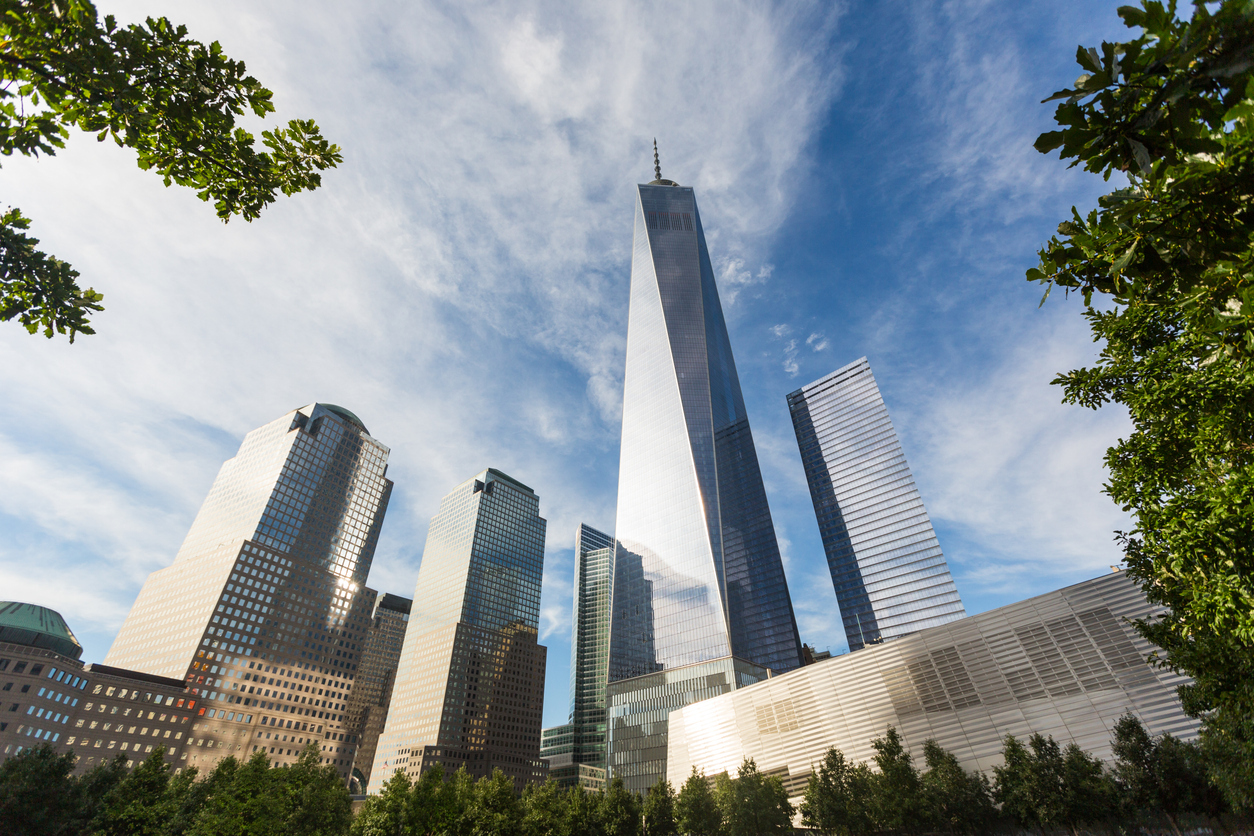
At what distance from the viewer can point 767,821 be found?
43.4m

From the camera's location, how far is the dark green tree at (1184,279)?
16.6 feet

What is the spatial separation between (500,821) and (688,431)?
129362 mm

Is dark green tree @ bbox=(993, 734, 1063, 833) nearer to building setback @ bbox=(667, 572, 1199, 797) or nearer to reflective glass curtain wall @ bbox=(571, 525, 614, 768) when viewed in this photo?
building setback @ bbox=(667, 572, 1199, 797)

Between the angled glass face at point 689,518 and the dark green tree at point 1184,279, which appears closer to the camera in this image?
the dark green tree at point 1184,279

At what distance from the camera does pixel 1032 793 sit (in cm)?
3316

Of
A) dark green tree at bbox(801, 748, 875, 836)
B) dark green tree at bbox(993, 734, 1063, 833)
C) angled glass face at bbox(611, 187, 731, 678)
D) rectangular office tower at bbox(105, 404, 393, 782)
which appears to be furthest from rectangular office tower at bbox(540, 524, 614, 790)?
dark green tree at bbox(993, 734, 1063, 833)

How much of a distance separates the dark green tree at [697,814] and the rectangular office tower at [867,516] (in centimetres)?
10421

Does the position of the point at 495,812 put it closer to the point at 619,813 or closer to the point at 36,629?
the point at 619,813

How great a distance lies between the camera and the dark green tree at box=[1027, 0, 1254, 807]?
5.06 m

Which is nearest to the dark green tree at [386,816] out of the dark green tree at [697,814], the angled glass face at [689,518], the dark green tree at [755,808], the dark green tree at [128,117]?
the dark green tree at [697,814]

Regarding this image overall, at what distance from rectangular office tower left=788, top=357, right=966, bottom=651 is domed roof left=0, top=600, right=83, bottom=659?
7602 inches

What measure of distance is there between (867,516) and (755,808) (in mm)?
127997

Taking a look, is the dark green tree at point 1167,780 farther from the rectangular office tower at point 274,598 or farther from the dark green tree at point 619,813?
the rectangular office tower at point 274,598

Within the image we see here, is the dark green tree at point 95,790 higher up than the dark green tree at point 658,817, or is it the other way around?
the dark green tree at point 95,790
